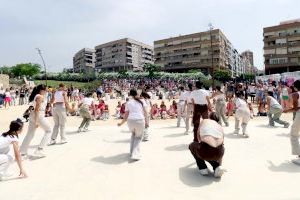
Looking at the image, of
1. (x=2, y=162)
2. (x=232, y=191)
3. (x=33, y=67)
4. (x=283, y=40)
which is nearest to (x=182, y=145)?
(x=232, y=191)

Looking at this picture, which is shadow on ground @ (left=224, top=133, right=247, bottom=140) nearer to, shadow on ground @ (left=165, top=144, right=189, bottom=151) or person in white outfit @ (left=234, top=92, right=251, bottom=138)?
person in white outfit @ (left=234, top=92, right=251, bottom=138)

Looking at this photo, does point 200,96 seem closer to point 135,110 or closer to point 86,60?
point 135,110

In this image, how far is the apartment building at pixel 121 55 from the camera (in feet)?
413

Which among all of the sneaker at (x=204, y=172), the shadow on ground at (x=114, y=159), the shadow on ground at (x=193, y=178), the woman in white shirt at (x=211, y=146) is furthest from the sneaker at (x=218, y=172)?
the shadow on ground at (x=114, y=159)

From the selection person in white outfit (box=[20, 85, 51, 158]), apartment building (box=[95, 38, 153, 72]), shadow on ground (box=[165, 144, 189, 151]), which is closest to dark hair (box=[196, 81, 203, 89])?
shadow on ground (box=[165, 144, 189, 151])

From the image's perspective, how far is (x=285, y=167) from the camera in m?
6.85

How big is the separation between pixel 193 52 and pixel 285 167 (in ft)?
310

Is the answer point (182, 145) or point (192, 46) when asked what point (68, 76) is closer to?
point (192, 46)

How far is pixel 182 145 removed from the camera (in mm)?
9000

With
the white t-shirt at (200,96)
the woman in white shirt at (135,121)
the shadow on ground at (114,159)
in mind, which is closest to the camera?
the woman in white shirt at (135,121)

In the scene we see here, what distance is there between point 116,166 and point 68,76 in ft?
254

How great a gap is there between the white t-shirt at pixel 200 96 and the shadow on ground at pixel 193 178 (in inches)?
92.5

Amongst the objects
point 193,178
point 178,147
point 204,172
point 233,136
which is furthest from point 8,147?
point 233,136

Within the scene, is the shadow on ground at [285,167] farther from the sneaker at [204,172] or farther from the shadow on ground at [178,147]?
the shadow on ground at [178,147]
